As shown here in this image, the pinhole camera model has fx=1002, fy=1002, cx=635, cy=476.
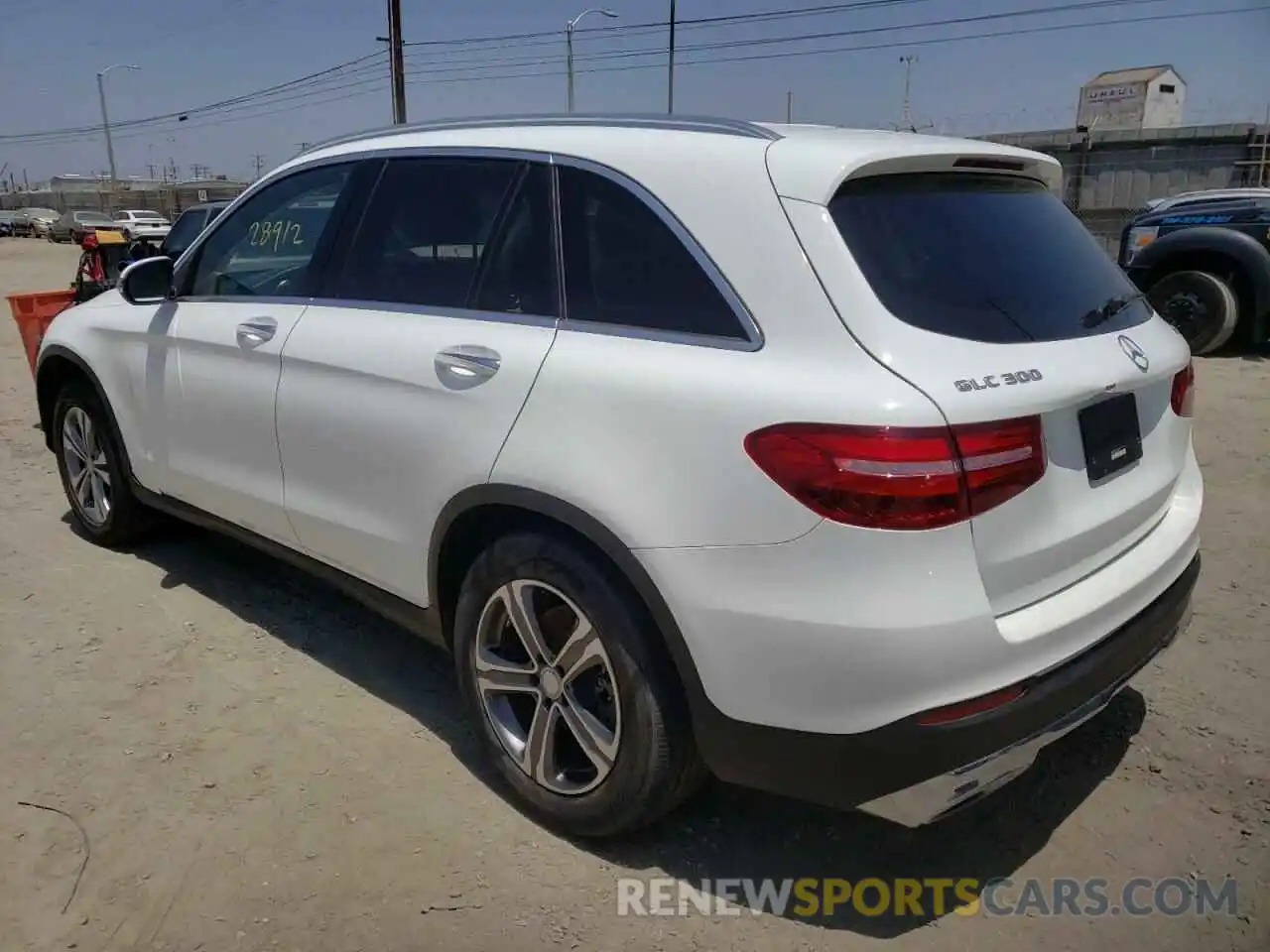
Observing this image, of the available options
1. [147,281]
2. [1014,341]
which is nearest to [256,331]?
[147,281]

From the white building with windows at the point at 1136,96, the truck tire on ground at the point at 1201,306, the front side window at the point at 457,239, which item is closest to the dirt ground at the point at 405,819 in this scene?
the front side window at the point at 457,239

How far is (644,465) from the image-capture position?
88.2 inches

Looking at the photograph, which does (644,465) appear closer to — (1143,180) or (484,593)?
(484,593)

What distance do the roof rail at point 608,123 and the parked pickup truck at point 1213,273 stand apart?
8.24 meters

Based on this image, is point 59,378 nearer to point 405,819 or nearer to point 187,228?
point 405,819

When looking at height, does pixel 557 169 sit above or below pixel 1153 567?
above

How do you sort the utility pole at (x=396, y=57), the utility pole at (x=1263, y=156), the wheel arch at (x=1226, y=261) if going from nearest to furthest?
the wheel arch at (x=1226, y=261), the utility pole at (x=1263, y=156), the utility pole at (x=396, y=57)

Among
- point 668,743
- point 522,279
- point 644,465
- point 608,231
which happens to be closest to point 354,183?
point 522,279

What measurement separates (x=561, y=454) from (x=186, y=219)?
13.5 m

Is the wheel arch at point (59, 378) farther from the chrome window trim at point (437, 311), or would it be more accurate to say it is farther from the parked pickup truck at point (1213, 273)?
the parked pickup truck at point (1213, 273)

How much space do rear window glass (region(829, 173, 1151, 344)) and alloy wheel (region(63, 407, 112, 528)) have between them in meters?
3.71

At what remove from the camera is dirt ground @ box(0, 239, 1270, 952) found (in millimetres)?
2420

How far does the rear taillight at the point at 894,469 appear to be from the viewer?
1962 mm

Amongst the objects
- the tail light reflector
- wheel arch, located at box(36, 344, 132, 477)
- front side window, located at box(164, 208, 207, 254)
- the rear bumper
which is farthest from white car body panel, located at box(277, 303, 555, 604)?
front side window, located at box(164, 208, 207, 254)
